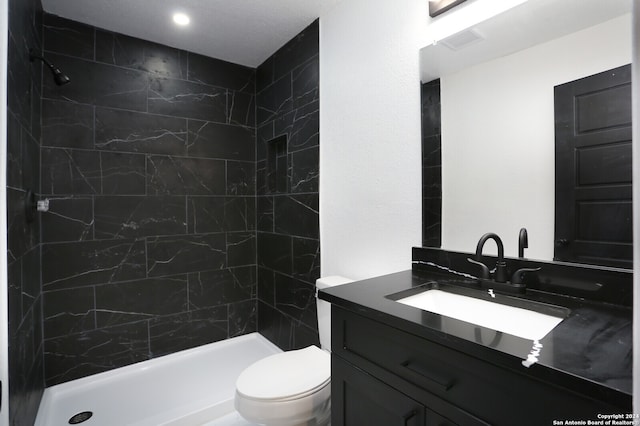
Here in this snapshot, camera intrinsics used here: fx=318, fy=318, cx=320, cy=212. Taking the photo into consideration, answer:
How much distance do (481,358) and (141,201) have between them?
2.52m

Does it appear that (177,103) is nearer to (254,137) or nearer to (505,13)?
(254,137)

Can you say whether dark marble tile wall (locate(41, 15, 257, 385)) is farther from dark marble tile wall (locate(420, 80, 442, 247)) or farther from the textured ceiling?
dark marble tile wall (locate(420, 80, 442, 247))

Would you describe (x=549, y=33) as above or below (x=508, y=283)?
above

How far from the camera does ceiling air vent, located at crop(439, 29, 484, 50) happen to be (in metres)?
1.37

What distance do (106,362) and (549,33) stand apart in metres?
3.23

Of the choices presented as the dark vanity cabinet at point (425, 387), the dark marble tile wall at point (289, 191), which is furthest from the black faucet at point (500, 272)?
the dark marble tile wall at point (289, 191)

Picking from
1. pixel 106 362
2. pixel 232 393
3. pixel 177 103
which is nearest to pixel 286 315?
pixel 232 393

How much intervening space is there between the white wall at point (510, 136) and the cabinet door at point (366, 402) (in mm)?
750

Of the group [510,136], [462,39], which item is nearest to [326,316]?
[510,136]

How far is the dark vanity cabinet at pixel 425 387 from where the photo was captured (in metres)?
0.67

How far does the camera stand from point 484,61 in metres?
1.37

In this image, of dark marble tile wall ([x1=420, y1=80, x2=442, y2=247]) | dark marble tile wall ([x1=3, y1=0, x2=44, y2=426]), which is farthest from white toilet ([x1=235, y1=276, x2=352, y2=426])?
dark marble tile wall ([x1=3, y1=0, x2=44, y2=426])

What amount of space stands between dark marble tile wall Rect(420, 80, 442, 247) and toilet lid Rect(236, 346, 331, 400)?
2.73ft

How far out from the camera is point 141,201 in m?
2.48
